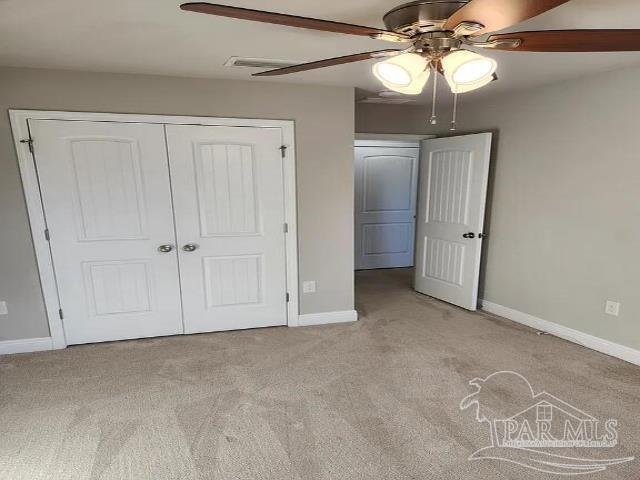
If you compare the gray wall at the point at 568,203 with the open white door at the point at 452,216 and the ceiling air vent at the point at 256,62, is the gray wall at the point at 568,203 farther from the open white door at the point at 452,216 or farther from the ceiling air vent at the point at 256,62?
the ceiling air vent at the point at 256,62

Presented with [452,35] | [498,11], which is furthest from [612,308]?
[498,11]

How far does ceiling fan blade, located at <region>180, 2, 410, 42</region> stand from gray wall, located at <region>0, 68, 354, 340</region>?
1870mm

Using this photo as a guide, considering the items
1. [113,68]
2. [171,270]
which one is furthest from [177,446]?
[113,68]

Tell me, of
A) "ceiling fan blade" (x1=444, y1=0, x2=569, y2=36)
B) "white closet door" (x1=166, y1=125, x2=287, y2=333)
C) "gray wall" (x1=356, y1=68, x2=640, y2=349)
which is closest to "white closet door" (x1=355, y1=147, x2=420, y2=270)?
"gray wall" (x1=356, y1=68, x2=640, y2=349)

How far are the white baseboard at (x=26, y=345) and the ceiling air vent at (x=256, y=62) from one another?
268 centimetres

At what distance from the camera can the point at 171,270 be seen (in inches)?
125

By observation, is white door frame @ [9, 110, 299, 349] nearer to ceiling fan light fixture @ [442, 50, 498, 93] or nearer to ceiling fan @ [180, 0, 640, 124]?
ceiling fan @ [180, 0, 640, 124]

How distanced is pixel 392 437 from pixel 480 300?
2.43m

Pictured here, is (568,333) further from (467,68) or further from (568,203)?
(467,68)

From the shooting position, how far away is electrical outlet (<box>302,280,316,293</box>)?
348 centimetres

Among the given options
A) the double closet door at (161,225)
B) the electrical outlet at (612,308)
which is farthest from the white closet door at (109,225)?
the electrical outlet at (612,308)

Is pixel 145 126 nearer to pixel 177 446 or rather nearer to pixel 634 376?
pixel 177 446

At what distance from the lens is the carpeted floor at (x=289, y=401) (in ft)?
6.02

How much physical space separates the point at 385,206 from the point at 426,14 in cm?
434
